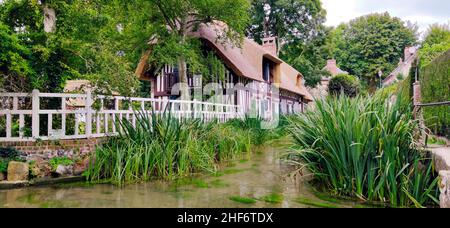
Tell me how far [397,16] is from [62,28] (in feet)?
140

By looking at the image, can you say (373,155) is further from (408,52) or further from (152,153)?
(408,52)

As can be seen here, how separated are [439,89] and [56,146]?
7.85 metres

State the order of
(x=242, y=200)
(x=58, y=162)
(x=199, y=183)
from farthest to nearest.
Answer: (x=58, y=162), (x=199, y=183), (x=242, y=200)

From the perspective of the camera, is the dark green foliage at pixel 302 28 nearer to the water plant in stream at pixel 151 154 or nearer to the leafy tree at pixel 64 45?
the leafy tree at pixel 64 45

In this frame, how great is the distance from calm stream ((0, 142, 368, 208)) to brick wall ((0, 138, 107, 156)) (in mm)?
983

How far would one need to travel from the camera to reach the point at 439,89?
6699 millimetres

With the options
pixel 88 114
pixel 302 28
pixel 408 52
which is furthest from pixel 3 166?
pixel 408 52

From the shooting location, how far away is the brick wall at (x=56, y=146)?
637 centimetres

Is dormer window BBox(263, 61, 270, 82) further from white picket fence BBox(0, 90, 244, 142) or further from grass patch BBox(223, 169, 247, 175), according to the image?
grass patch BBox(223, 169, 247, 175)

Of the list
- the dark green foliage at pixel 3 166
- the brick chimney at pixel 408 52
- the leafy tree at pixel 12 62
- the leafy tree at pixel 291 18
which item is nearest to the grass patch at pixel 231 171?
the dark green foliage at pixel 3 166

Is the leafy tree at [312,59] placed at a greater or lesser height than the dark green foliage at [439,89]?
greater

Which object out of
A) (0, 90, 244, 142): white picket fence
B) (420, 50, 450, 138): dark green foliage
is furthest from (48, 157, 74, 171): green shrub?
(420, 50, 450, 138): dark green foliage

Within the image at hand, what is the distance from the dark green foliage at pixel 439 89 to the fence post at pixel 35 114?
726 cm
